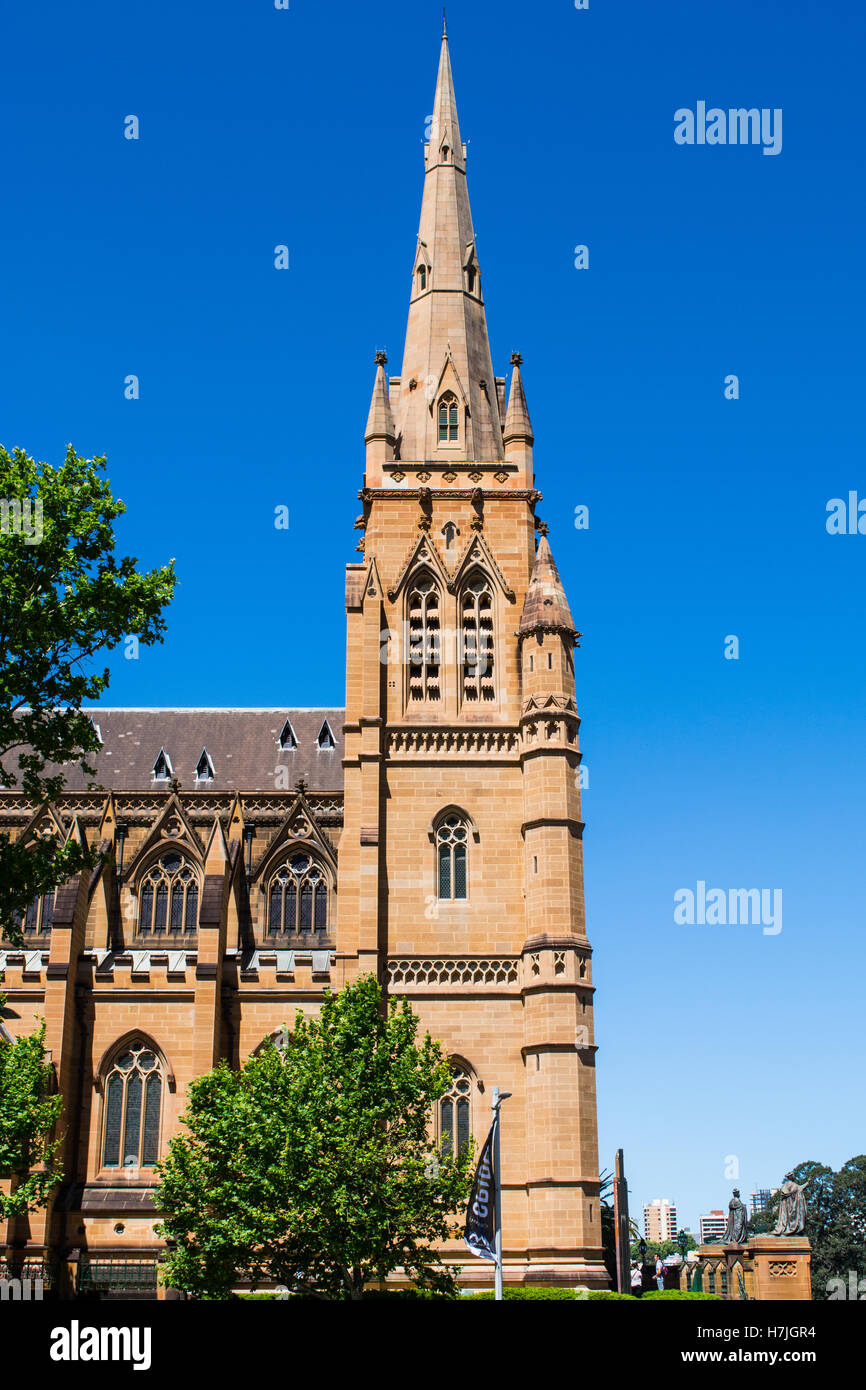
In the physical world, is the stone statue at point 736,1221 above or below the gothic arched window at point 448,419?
below

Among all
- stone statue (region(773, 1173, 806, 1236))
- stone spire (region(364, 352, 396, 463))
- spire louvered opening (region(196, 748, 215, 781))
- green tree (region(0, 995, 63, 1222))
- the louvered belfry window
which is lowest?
stone statue (region(773, 1173, 806, 1236))

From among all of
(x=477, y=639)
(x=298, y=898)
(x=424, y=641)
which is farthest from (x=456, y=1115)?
(x=477, y=639)

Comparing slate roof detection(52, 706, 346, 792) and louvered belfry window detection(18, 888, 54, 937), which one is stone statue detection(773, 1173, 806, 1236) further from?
louvered belfry window detection(18, 888, 54, 937)

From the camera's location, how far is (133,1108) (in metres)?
44.3

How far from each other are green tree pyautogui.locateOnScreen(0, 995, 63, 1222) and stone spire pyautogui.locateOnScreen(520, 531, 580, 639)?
19.9 meters

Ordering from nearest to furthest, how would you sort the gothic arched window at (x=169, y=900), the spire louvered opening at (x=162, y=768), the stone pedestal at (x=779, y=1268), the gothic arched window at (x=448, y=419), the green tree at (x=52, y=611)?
1. the green tree at (x=52, y=611)
2. the stone pedestal at (x=779, y=1268)
3. the gothic arched window at (x=169, y=900)
4. the gothic arched window at (x=448, y=419)
5. the spire louvered opening at (x=162, y=768)

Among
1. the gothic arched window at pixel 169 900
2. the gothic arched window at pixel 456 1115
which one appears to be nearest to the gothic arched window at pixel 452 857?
the gothic arched window at pixel 456 1115

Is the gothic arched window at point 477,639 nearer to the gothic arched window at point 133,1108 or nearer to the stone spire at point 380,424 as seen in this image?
the stone spire at point 380,424

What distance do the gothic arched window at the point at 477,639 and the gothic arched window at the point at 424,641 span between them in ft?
2.99

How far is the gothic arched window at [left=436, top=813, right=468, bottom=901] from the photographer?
149 feet
